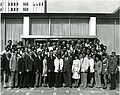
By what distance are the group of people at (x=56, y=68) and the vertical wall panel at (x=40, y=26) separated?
24.4ft

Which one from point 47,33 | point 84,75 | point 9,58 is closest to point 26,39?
point 47,33

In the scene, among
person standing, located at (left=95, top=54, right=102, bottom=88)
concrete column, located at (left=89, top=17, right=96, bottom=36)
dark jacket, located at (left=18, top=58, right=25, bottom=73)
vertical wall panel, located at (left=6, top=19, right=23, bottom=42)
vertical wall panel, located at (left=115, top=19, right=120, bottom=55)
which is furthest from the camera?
vertical wall panel, located at (left=6, top=19, right=23, bottom=42)

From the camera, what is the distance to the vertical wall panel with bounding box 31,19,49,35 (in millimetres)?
23266

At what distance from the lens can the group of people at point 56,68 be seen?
50.6 feet

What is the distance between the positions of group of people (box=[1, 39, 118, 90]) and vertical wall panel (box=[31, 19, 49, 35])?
24.4ft

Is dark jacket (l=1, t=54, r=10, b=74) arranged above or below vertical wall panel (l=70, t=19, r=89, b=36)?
below

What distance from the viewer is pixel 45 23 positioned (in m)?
23.3

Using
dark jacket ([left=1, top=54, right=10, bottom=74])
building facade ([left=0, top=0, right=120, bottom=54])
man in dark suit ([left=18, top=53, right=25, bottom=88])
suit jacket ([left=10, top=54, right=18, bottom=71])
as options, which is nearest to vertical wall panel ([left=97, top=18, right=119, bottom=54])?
building facade ([left=0, top=0, right=120, bottom=54])

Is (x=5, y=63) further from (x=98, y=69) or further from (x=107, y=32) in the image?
(x=107, y=32)

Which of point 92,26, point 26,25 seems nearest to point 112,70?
point 92,26

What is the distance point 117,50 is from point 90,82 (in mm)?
7866

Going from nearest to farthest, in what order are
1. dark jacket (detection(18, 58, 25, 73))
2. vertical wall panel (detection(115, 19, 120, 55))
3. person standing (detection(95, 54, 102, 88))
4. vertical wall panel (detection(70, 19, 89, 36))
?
dark jacket (detection(18, 58, 25, 73)) → person standing (detection(95, 54, 102, 88)) → vertical wall panel (detection(115, 19, 120, 55)) → vertical wall panel (detection(70, 19, 89, 36))

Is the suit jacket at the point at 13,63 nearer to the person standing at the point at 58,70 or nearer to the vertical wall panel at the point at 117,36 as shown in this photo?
the person standing at the point at 58,70

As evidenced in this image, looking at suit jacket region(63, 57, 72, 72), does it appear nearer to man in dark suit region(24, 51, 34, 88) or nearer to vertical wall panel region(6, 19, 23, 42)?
man in dark suit region(24, 51, 34, 88)
